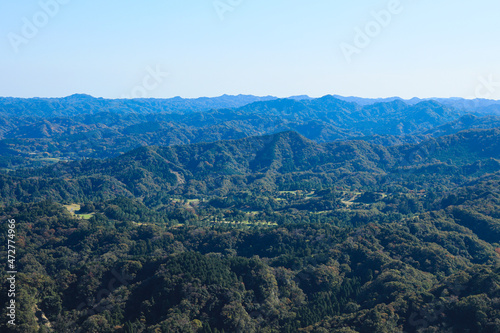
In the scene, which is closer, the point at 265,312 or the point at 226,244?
the point at 265,312

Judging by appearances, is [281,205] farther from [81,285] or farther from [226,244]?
[81,285]

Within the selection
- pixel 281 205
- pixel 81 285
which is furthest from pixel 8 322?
pixel 281 205

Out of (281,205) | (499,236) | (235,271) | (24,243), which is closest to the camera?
(235,271)

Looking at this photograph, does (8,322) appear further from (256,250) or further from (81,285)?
(256,250)

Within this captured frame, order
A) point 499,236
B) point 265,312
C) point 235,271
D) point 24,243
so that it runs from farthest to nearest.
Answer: point 499,236 < point 24,243 < point 235,271 < point 265,312

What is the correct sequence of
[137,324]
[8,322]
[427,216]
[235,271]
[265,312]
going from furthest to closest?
[427,216], [235,271], [265,312], [137,324], [8,322]

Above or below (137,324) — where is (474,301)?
above

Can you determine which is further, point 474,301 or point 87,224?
point 87,224

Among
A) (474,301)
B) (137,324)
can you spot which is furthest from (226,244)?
(474,301)

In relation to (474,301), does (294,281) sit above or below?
below
